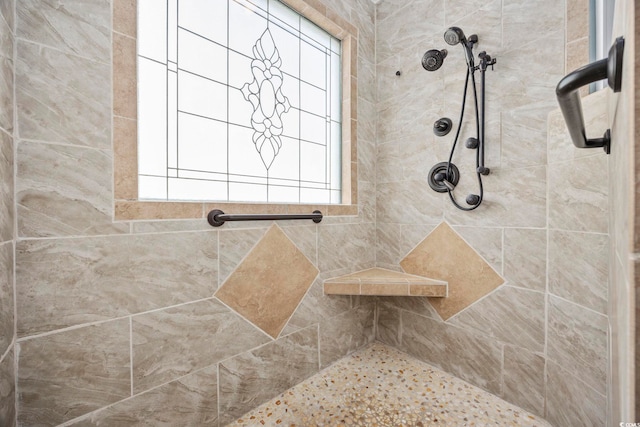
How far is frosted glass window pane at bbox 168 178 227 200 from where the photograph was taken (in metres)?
1.23

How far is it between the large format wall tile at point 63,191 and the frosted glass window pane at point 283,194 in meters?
0.73

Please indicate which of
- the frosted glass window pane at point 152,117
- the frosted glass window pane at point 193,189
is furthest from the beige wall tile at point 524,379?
the frosted glass window pane at point 152,117

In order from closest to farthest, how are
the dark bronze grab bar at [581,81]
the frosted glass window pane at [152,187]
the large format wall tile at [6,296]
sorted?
the dark bronze grab bar at [581,81], the large format wall tile at [6,296], the frosted glass window pane at [152,187]

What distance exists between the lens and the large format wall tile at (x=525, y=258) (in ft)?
4.25

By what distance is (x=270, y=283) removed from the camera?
142cm

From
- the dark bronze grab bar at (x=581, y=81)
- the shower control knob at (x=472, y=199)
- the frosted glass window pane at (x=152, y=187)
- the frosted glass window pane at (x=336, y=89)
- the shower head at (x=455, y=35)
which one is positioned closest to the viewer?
the dark bronze grab bar at (x=581, y=81)

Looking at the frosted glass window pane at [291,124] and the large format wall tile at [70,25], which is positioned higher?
the large format wall tile at [70,25]

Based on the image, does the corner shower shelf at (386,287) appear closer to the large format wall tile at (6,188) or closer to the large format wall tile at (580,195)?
the large format wall tile at (580,195)

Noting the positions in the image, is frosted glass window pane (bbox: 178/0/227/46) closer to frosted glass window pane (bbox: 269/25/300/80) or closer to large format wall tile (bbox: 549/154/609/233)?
frosted glass window pane (bbox: 269/25/300/80)

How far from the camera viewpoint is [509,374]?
55.1 inches

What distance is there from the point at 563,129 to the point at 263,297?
148cm

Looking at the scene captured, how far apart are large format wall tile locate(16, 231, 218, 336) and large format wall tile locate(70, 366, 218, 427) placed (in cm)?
33

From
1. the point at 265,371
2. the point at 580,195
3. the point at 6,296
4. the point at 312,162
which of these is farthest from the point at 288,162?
the point at 580,195

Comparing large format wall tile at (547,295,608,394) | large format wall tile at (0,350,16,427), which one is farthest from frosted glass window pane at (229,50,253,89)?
large format wall tile at (547,295,608,394)
